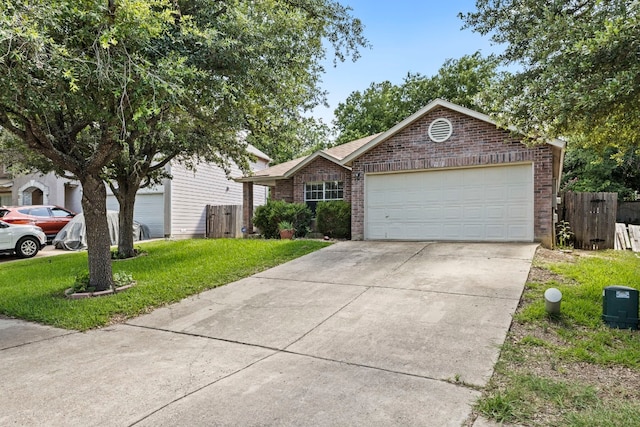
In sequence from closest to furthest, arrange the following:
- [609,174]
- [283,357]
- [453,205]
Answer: [283,357]
[453,205]
[609,174]

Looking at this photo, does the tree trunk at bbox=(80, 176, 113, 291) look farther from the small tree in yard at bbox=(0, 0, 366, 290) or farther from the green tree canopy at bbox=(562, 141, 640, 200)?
the green tree canopy at bbox=(562, 141, 640, 200)

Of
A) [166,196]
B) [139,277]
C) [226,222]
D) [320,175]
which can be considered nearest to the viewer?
[139,277]

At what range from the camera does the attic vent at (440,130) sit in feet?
36.0

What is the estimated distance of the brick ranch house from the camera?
9992 mm

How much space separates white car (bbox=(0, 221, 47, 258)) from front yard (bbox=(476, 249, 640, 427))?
1469 centimetres

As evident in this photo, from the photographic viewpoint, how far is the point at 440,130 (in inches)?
436

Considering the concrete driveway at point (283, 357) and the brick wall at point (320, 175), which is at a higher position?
the brick wall at point (320, 175)

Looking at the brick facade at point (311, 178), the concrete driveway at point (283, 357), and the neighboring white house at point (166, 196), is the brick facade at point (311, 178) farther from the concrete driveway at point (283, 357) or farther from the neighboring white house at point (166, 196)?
the concrete driveway at point (283, 357)

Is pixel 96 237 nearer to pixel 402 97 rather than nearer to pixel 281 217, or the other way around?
pixel 281 217

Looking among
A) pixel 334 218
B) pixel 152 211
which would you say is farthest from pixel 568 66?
pixel 152 211

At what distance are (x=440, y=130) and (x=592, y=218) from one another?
4836 mm

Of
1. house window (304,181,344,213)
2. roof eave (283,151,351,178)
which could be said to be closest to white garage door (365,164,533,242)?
house window (304,181,344,213)

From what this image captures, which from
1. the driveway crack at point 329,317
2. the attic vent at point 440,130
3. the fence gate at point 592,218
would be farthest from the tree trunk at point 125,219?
the fence gate at point 592,218

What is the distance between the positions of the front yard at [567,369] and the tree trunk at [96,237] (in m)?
6.58
